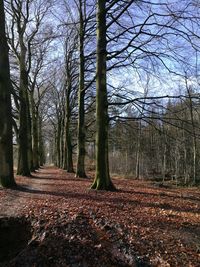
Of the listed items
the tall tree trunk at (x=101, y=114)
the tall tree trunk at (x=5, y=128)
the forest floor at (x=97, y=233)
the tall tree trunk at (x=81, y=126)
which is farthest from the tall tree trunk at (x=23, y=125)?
the forest floor at (x=97, y=233)

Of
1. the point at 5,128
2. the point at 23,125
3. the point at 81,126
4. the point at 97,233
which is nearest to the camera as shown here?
the point at 97,233

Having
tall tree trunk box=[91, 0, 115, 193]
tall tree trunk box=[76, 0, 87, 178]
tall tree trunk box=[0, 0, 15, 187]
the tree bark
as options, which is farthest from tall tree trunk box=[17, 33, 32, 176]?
tall tree trunk box=[91, 0, 115, 193]

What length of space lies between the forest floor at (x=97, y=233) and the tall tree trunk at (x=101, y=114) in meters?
3.21

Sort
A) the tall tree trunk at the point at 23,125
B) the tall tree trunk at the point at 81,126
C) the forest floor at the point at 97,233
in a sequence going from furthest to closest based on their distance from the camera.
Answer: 1. the tall tree trunk at the point at 23,125
2. the tall tree trunk at the point at 81,126
3. the forest floor at the point at 97,233

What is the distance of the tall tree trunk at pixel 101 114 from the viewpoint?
564 inches

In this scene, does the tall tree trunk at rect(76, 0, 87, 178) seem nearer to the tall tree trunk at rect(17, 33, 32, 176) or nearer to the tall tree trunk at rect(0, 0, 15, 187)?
the tall tree trunk at rect(17, 33, 32, 176)

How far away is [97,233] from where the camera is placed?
703cm

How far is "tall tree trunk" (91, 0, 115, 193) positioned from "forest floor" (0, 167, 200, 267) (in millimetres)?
3208

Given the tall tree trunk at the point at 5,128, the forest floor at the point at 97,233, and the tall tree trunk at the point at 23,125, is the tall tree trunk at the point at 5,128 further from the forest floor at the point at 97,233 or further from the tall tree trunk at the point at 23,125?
the tall tree trunk at the point at 23,125

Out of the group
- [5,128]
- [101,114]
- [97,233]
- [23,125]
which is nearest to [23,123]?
[23,125]

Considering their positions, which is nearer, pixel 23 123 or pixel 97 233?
pixel 97 233

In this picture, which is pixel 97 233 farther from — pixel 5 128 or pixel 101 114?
pixel 5 128

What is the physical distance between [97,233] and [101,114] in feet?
26.2

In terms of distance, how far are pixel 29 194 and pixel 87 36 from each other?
44.1ft
